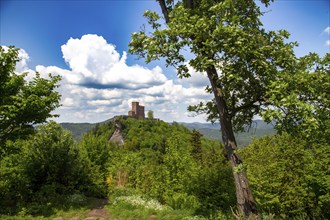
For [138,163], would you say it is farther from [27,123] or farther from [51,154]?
[27,123]

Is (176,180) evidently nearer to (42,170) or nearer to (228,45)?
(42,170)

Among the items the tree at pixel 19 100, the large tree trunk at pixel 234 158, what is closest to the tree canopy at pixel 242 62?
the large tree trunk at pixel 234 158

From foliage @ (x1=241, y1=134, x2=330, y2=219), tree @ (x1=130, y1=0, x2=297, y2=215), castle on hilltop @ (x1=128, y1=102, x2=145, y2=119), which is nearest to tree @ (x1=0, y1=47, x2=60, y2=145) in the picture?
tree @ (x1=130, y1=0, x2=297, y2=215)

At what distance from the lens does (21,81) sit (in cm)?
1226

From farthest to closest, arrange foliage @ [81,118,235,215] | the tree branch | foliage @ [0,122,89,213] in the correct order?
1. foliage @ [0,122,89,213]
2. foliage @ [81,118,235,215]
3. the tree branch

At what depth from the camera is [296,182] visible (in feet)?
36.9

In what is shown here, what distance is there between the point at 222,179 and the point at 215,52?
834cm

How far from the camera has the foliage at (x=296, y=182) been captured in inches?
420

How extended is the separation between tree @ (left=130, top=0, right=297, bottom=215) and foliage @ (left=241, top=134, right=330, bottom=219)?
13.1 ft

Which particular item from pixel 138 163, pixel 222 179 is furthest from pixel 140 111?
pixel 222 179

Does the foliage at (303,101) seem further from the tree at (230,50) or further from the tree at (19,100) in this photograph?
the tree at (19,100)

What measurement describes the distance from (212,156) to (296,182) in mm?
9188

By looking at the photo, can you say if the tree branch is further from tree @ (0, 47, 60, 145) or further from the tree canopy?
tree @ (0, 47, 60, 145)

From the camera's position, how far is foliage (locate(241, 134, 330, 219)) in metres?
10.7
